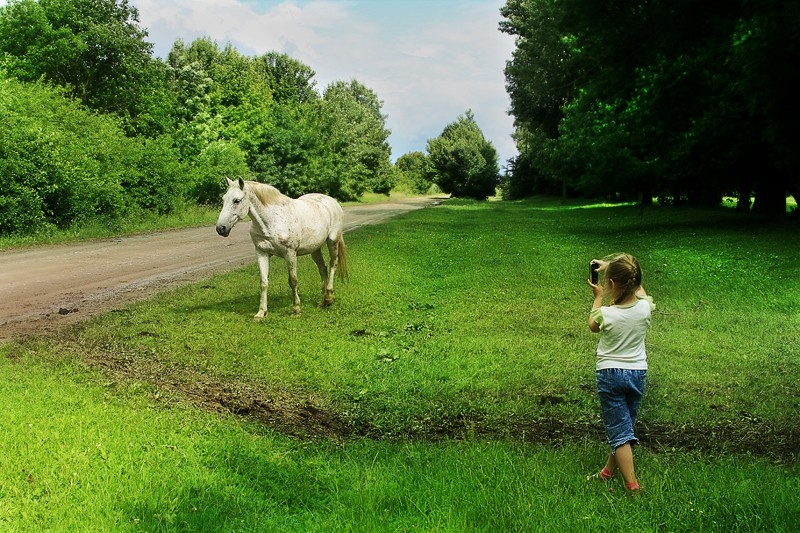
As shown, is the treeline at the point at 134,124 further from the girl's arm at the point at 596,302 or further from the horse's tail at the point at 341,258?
the girl's arm at the point at 596,302

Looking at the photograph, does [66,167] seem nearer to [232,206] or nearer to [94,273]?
[94,273]

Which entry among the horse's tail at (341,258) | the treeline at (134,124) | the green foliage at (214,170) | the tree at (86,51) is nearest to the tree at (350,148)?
the treeline at (134,124)

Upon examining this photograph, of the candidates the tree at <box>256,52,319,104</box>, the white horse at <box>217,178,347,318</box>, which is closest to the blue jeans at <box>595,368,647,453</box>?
the white horse at <box>217,178,347,318</box>

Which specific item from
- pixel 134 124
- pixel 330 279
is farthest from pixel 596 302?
pixel 134 124

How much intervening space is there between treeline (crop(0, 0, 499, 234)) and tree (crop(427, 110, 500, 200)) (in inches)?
741

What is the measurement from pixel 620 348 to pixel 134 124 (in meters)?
43.9

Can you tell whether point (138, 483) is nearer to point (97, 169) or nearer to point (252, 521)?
point (252, 521)

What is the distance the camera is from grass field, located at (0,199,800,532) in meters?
3.82

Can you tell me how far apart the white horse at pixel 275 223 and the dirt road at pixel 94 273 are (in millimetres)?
2689

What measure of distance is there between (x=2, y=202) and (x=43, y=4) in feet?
86.9

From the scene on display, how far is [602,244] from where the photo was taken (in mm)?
21094

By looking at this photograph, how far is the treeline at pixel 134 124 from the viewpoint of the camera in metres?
20.7

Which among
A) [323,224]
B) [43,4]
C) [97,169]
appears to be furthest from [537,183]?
[323,224]

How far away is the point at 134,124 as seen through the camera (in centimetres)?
4200
